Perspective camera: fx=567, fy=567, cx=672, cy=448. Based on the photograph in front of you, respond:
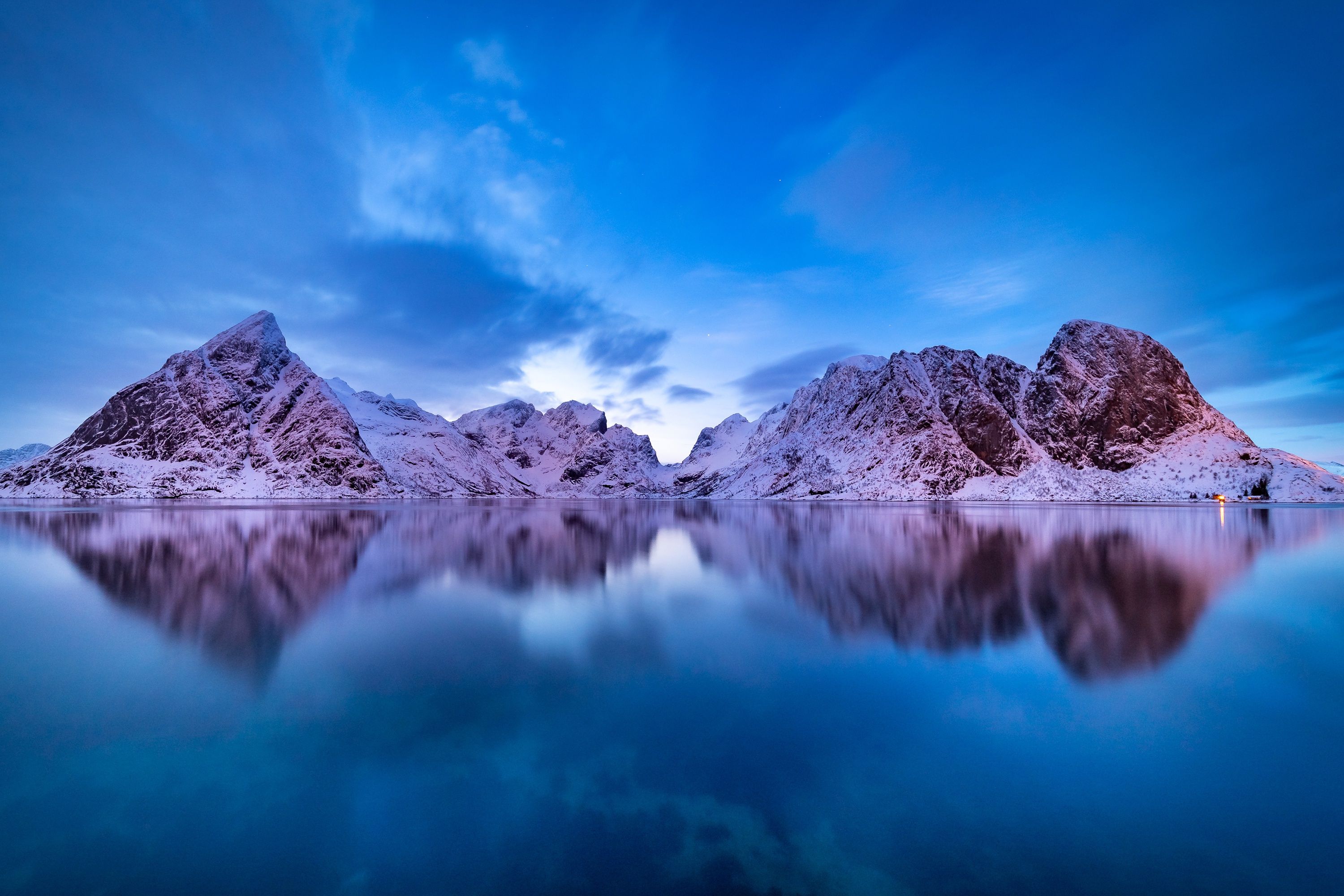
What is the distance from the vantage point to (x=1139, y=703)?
995 cm

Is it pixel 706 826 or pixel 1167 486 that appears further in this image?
pixel 1167 486

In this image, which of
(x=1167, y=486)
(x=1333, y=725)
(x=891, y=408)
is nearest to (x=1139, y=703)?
(x=1333, y=725)

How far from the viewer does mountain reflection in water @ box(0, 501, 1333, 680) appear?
1452 centimetres

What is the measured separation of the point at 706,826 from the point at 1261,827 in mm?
6236

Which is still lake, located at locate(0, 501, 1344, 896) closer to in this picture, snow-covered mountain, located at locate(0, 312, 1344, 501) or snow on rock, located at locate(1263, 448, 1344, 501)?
snow on rock, located at locate(1263, 448, 1344, 501)

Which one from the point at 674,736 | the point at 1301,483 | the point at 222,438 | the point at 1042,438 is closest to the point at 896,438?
the point at 1042,438

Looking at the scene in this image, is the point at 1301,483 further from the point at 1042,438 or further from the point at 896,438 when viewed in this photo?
the point at 896,438

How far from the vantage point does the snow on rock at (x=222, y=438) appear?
443ft

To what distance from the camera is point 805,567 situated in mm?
25312

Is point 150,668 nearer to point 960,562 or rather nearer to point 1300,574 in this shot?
point 960,562

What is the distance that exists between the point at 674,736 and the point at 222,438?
7438 inches

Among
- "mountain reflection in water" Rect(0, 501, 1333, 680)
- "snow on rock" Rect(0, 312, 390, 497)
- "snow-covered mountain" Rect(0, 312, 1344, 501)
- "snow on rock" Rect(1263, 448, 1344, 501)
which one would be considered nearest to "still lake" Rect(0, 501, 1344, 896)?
"mountain reflection in water" Rect(0, 501, 1333, 680)

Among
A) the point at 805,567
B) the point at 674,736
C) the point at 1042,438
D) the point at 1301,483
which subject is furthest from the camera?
the point at 1042,438

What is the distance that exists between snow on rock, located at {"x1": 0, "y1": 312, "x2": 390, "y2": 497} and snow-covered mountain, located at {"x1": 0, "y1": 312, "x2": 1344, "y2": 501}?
17.4 inches
